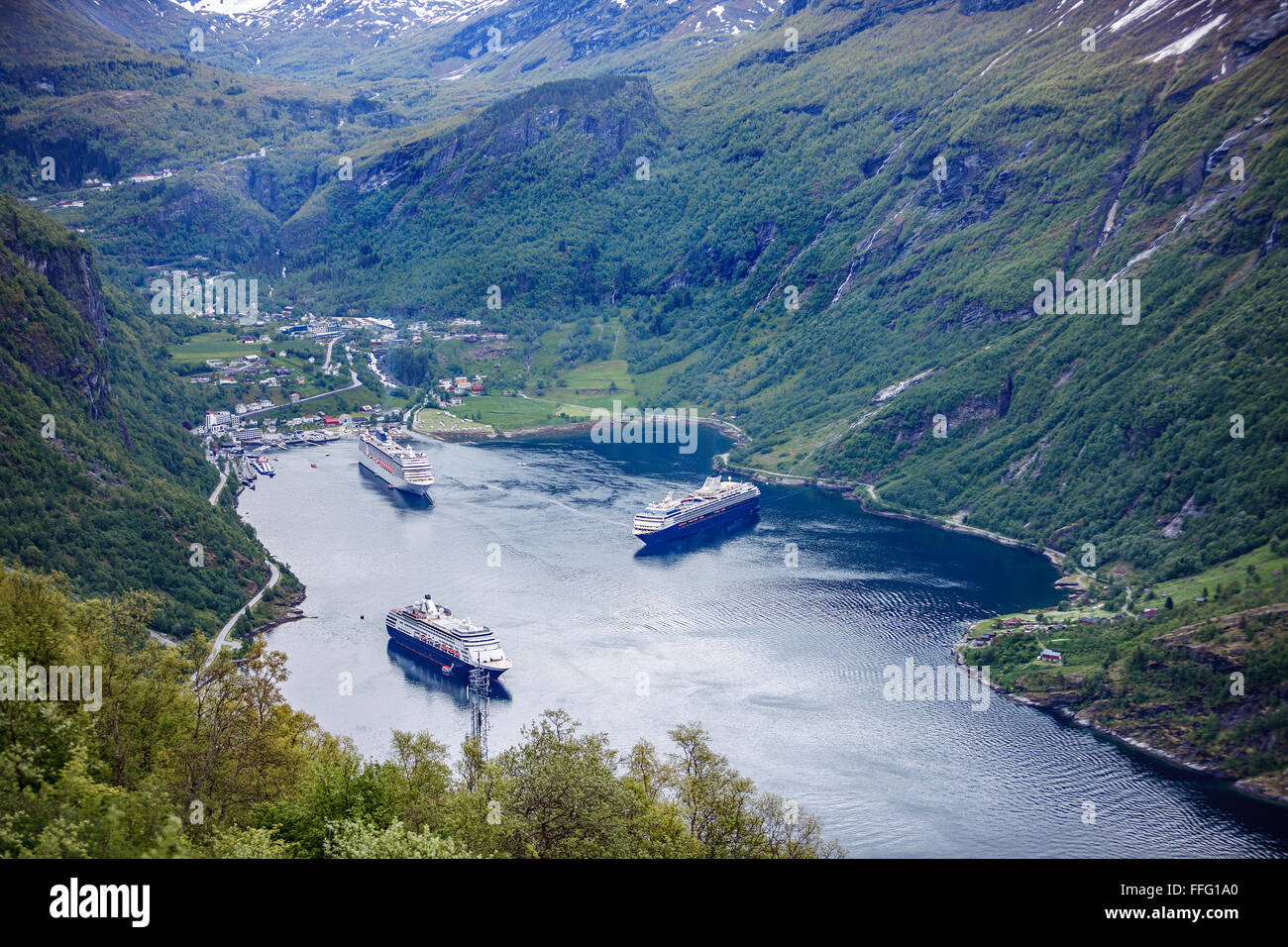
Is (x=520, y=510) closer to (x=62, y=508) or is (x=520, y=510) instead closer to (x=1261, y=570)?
(x=62, y=508)

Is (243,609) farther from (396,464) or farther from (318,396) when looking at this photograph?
(318,396)

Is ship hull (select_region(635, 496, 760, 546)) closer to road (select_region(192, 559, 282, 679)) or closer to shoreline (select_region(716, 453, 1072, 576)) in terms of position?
shoreline (select_region(716, 453, 1072, 576))

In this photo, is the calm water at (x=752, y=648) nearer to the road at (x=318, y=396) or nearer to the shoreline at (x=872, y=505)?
the shoreline at (x=872, y=505)

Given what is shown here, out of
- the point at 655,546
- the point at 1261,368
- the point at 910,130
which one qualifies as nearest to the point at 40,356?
the point at 655,546

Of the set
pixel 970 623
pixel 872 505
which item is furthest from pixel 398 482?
pixel 970 623

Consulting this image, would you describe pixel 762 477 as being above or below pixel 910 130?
below

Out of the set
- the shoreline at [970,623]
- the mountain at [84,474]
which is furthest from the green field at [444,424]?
the mountain at [84,474]

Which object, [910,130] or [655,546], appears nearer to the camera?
[655,546]

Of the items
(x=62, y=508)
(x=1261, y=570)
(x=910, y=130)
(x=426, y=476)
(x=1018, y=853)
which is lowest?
(x=1018, y=853)
